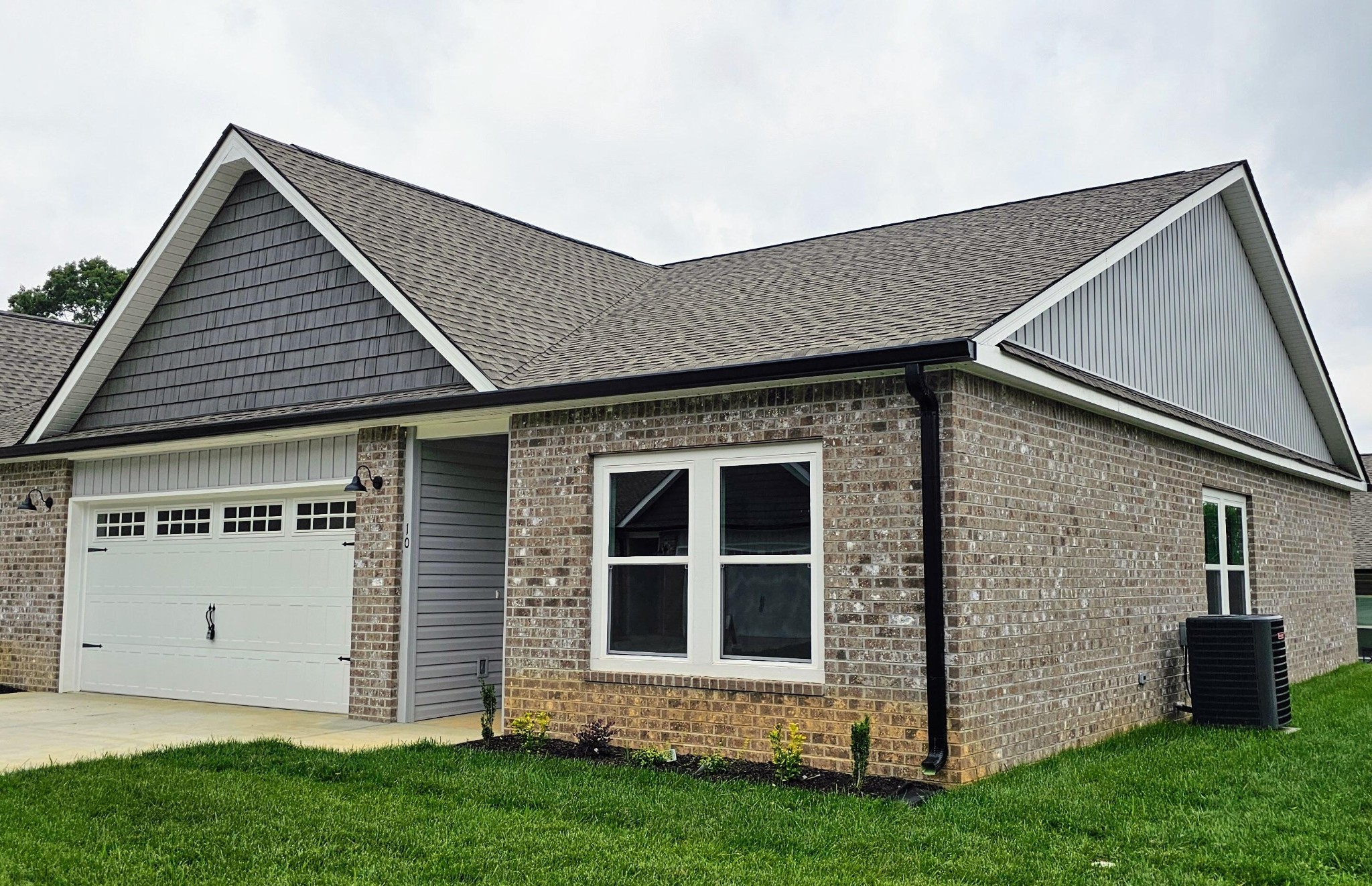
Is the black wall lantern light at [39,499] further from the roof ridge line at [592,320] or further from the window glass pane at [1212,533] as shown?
the window glass pane at [1212,533]

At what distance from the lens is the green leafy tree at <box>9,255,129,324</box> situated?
4441 cm

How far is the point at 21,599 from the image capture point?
1511cm

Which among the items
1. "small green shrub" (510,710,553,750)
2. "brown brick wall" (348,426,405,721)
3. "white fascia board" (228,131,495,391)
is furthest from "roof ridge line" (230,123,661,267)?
"small green shrub" (510,710,553,750)

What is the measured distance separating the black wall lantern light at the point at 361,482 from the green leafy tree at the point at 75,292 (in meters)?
37.7

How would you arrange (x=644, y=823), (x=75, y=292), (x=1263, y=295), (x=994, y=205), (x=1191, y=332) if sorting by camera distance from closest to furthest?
(x=644, y=823) → (x=1191, y=332) → (x=994, y=205) → (x=1263, y=295) → (x=75, y=292)

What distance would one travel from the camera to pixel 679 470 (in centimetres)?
961

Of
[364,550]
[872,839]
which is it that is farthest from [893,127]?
[872,839]

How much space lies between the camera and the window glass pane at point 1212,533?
43.0ft

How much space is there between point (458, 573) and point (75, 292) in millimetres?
39061

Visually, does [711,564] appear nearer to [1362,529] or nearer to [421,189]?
[421,189]

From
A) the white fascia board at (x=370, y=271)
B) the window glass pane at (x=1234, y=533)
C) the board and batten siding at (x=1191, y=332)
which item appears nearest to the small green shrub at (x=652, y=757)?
the white fascia board at (x=370, y=271)

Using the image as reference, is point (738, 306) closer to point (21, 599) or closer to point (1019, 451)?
point (1019, 451)

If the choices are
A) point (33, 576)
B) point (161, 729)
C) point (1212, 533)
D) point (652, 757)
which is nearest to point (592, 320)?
point (652, 757)

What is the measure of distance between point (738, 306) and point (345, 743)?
5.50 m
